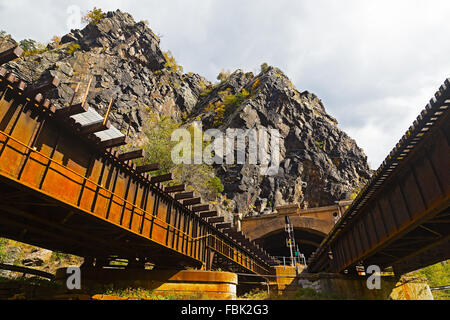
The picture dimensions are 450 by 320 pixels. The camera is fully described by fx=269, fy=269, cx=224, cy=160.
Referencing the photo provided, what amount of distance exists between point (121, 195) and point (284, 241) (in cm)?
3644

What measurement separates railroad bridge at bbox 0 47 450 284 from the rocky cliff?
30.2 meters

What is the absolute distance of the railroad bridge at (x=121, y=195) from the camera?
7363 mm

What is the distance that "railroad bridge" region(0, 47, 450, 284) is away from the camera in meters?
7.36

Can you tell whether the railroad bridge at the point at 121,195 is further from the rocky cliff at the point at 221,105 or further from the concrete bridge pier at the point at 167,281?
the rocky cliff at the point at 221,105

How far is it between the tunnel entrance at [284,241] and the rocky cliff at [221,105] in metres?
6.01

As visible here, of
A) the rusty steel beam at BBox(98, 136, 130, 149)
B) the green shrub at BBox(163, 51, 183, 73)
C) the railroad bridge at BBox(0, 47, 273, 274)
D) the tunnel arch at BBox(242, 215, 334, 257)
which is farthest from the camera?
the green shrub at BBox(163, 51, 183, 73)

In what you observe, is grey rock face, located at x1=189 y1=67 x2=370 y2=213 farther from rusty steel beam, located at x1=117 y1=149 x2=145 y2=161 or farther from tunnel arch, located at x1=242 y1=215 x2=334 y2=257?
rusty steel beam, located at x1=117 y1=149 x2=145 y2=161

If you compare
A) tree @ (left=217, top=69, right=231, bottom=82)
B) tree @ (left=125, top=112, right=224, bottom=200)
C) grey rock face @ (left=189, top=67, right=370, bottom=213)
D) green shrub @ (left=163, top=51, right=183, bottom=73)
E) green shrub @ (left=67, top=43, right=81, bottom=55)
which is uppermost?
tree @ (left=217, top=69, right=231, bottom=82)

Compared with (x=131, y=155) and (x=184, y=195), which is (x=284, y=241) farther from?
(x=131, y=155)

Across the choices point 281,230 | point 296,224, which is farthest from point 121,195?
point 281,230

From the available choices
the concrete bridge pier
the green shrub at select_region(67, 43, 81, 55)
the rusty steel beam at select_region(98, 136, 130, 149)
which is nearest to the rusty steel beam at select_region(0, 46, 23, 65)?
the rusty steel beam at select_region(98, 136, 130, 149)

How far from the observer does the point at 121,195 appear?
410 inches
